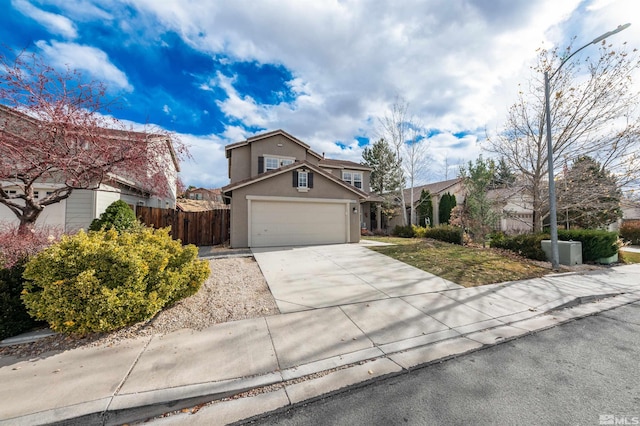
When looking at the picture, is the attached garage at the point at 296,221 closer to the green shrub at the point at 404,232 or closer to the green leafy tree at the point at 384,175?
the green shrub at the point at 404,232

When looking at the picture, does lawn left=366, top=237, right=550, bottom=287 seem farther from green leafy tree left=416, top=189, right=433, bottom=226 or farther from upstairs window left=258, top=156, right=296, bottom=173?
green leafy tree left=416, top=189, right=433, bottom=226

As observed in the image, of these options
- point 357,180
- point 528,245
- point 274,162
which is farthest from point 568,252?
point 274,162

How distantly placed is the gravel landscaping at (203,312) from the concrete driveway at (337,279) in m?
0.39

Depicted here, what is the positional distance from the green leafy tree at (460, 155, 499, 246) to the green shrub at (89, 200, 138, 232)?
50.2 ft

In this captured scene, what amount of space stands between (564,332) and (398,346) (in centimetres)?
285

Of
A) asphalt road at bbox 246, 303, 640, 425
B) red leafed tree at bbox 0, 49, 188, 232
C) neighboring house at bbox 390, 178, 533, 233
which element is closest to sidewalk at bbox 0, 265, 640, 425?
asphalt road at bbox 246, 303, 640, 425

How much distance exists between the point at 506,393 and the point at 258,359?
8.93ft

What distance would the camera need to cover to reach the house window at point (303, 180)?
12187 mm

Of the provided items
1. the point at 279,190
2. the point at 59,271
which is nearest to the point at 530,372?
the point at 59,271

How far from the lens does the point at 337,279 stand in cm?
635

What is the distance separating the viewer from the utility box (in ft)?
29.0

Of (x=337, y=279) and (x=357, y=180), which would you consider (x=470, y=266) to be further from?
(x=357, y=180)

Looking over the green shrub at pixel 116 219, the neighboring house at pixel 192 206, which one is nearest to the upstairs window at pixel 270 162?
the green shrub at pixel 116 219

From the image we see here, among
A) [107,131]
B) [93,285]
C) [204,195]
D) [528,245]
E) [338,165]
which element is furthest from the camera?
[204,195]
